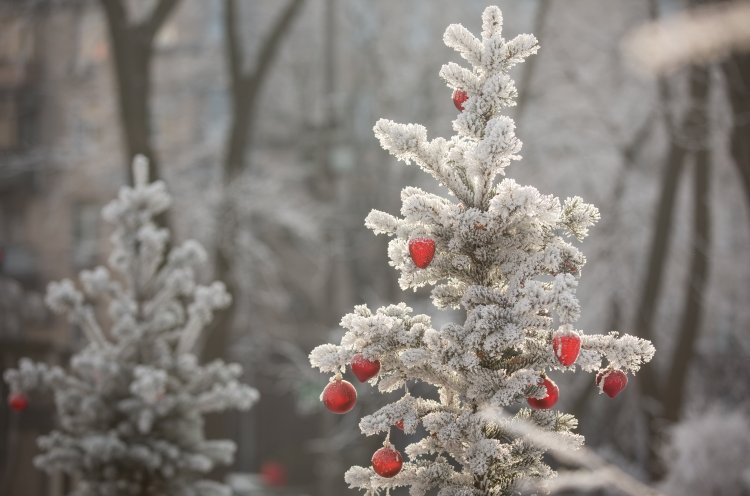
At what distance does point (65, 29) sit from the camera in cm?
1808

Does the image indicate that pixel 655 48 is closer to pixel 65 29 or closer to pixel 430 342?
pixel 430 342

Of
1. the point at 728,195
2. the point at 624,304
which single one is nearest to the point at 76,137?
the point at 624,304

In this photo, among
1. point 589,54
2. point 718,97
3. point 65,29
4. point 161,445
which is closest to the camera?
point 161,445

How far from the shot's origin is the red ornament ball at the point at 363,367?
3.89 m

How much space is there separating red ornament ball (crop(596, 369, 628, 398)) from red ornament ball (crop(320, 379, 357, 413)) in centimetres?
114

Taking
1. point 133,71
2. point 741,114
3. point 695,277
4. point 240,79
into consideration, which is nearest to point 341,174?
point 240,79

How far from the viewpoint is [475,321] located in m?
3.84

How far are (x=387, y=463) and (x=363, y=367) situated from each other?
45cm

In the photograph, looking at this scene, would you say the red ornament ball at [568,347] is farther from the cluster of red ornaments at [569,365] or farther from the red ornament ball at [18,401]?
the red ornament ball at [18,401]

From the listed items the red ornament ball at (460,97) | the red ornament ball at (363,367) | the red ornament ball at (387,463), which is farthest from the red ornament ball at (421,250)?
the red ornament ball at (387,463)

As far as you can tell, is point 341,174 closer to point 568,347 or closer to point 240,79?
point 240,79

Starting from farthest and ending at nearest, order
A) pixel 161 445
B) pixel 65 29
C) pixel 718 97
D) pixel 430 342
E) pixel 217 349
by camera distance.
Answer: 1. pixel 65 29
2. pixel 718 97
3. pixel 217 349
4. pixel 161 445
5. pixel 430 342

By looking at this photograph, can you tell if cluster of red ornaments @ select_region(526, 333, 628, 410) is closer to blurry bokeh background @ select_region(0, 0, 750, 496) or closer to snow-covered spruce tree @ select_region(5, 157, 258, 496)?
snow-covered spruce tree @ select_region(5, 157, 258, 496)

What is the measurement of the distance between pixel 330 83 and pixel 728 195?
7.46 meters
